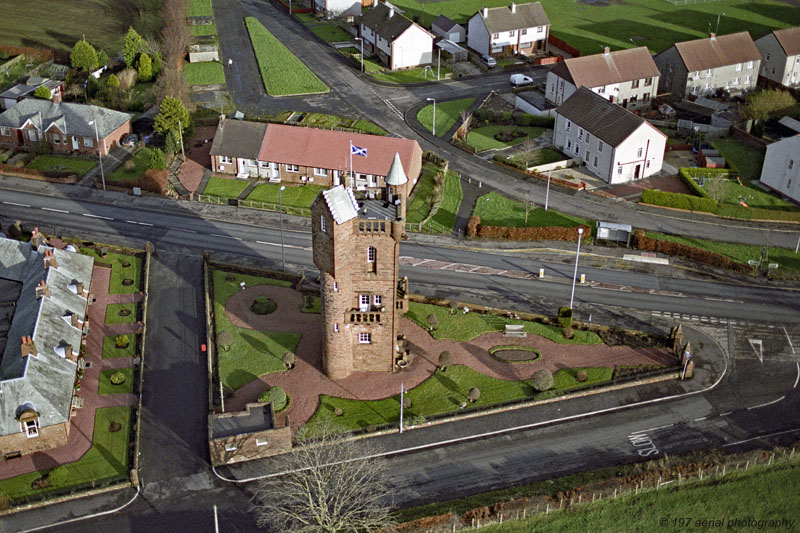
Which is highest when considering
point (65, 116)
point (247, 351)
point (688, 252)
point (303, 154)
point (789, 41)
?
point (789, 41)

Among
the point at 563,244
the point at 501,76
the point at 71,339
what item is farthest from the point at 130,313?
the point at 501,76

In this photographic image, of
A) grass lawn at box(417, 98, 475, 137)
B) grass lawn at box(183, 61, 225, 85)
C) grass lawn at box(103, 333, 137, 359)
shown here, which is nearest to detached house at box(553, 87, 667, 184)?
grass lawn at box(417, 98, 475, 137)

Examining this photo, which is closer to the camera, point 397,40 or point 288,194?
point 288,194

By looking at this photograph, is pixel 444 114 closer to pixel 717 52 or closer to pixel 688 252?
pixel 717 52

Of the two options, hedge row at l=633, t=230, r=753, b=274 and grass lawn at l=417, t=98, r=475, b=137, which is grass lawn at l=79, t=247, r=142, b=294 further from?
hedge row at l=633, t=230, r=753, b=274

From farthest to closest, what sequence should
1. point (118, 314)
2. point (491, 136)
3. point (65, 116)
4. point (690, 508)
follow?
point (491, 136) < point (65, 116) < point (118, 314) < point (690, 508)

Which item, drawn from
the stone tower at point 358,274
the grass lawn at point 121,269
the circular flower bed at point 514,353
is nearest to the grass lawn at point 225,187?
the grass lawn at point 121,269

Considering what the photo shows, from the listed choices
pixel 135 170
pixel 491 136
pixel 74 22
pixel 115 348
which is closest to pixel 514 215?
pixel 491 136
